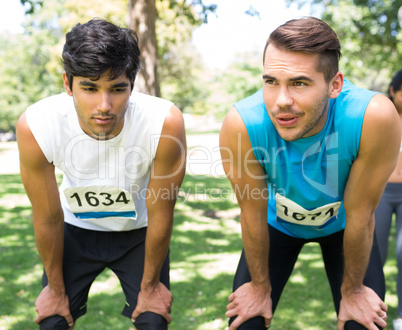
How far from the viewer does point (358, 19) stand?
12391mm

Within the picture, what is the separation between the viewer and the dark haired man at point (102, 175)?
2.33 m

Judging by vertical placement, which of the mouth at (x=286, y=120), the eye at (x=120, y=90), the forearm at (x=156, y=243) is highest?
the eye at (x=120, y=90)

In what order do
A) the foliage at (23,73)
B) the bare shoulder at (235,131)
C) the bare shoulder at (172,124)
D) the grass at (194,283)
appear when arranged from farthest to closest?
the foliage at (23,73), the grass at (194,283), the bare shoulder at (172,124), the bare shoulder at (235,131)

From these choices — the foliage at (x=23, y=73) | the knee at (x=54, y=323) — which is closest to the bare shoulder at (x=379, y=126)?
the knee at (x=54, y=323)

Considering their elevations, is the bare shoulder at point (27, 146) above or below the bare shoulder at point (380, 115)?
below

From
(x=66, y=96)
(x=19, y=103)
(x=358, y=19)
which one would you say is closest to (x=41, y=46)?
Result: (x=19, y=103)

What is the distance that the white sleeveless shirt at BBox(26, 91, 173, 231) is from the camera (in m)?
2.45

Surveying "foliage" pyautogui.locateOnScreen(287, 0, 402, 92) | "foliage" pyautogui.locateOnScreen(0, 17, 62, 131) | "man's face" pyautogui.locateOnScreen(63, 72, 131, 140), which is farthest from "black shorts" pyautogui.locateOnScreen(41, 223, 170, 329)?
"foliage" pyautogui.locateOnScreen(0, 17, 62, 131)

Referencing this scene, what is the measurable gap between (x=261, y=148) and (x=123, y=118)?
846mm

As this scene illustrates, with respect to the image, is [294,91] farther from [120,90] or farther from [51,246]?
[51,246]

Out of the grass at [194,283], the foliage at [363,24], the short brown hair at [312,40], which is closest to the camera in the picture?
the short brown hair at [312,40]

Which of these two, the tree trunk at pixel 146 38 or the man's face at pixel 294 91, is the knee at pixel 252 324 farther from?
the tree trunk at pixel 146 38

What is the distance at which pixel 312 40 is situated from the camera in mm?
1975

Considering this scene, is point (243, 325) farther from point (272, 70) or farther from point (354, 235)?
point (272, 70)
